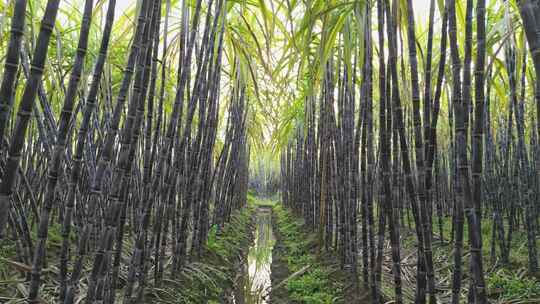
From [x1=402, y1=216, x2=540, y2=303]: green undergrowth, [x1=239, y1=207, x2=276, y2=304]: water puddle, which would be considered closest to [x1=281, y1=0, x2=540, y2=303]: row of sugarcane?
[x1=402, y1=216, x2=540, y2=303]: green undergrowth

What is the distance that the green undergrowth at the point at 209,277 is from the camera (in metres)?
2.50

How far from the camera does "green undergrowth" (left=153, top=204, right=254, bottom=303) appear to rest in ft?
8.21

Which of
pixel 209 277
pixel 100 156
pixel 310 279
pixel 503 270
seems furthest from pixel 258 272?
pixel 100 156

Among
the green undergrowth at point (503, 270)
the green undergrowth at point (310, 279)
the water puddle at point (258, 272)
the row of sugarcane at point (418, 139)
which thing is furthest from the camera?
the water puddle at point (258, 272)

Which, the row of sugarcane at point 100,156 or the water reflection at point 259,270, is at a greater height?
the row of sugarcane at point 100,156

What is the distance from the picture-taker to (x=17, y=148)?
917 mm

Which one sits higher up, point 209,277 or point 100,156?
point 100,156

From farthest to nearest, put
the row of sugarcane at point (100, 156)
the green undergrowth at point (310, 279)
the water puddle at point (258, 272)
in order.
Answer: the water puddle at point (258, 272) → the green undergrowth at point (310, 279) → the row of sugarcane at point (100, 156)

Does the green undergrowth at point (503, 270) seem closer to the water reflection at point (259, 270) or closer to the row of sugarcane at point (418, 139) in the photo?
the row of sugarcane at point (418, 139)

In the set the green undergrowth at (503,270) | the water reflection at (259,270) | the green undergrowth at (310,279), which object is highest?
the green undergrowth at (503,270)

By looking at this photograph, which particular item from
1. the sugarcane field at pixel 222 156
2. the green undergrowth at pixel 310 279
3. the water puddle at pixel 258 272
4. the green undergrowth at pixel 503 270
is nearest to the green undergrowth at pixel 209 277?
the sugarcane field at pixel 222 156

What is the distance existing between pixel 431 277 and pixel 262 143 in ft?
18.0

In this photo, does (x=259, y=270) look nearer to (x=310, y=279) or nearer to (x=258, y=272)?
(x=258, y=272)

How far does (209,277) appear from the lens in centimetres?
302
